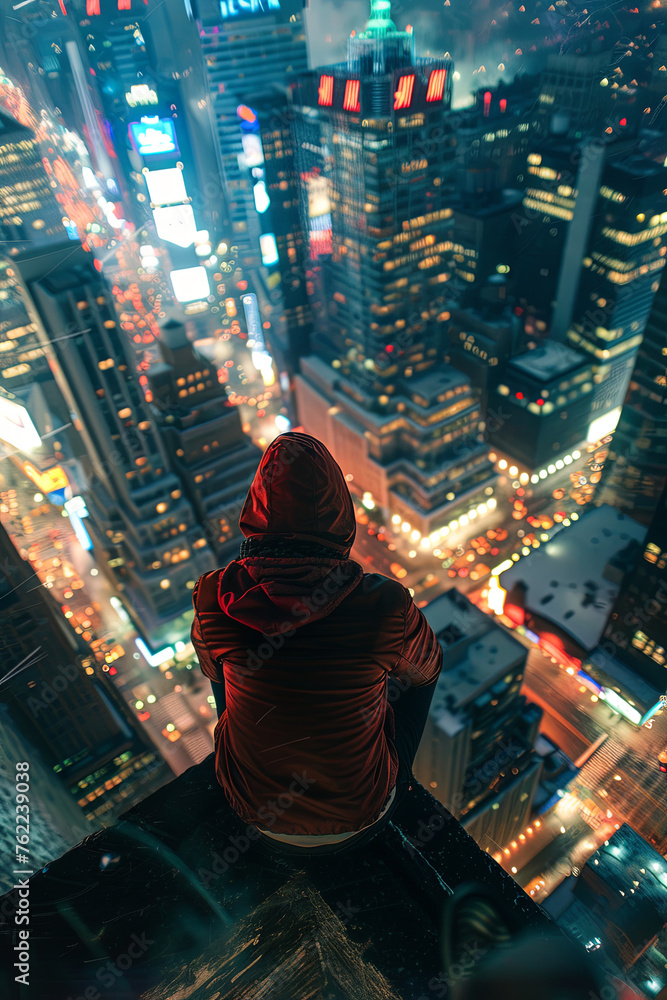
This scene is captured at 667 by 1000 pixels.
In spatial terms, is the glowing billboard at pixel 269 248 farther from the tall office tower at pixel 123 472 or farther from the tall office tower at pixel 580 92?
the tall office tower at pixel 580 92

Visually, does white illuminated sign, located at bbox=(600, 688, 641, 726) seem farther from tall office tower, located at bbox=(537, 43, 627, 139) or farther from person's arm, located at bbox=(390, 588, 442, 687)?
person's arm, located at bbox=(390, 588, 442, 687)

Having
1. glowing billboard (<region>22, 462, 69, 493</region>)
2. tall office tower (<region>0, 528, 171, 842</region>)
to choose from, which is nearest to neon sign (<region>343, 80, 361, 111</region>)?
glowing billboard (<region>22, 462, 69, 493</region>)

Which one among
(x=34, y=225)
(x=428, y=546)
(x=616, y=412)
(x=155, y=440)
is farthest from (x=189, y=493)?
(x=616, y=412)

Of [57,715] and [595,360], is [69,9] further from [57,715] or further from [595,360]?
[595,360]

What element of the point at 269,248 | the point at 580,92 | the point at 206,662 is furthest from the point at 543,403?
the point at 206,662

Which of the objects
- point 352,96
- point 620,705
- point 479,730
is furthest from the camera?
point 352,96

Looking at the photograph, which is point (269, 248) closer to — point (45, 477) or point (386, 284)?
point (386, 284)

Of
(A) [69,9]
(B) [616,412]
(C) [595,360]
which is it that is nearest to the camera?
(A) [69,9]
